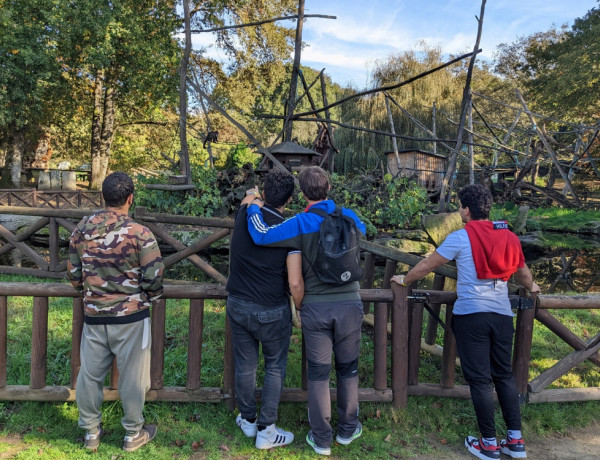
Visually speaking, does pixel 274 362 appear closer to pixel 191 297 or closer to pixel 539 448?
pixel 191 297

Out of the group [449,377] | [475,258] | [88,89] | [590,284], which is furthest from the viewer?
[88,89]

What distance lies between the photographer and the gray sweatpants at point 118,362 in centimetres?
272

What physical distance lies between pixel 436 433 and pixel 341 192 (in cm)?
933

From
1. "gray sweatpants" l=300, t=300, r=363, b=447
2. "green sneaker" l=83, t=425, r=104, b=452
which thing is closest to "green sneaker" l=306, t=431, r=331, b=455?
"gray sweatpants" l=300, t=300, r=363, b=447

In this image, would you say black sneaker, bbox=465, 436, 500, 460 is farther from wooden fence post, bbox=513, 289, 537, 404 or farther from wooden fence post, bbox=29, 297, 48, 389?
wooden fence post, bbox=29, 297, 48, 389

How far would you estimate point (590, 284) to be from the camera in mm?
9789

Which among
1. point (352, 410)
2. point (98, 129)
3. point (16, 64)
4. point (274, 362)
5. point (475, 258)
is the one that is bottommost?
point (352, 410)

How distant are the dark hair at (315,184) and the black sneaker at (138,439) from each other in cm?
193

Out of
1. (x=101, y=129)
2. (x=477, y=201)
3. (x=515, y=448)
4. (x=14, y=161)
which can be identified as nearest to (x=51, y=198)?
(x=101, y=129)

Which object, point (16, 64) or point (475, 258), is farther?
point (16, 64)

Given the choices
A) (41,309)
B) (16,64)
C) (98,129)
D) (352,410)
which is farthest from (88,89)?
(352,410)

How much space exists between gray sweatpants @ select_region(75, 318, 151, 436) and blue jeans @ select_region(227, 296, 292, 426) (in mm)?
577

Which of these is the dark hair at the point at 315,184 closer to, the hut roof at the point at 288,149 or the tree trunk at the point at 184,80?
the tree trunk at the point at 184,80

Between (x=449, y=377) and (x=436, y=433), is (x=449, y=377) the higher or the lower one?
the higher one
